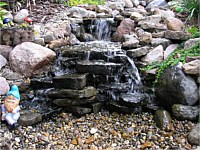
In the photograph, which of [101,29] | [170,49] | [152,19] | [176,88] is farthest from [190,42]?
[101,29]

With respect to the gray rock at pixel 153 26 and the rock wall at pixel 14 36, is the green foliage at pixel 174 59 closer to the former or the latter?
the gray rock at pixel 153 26

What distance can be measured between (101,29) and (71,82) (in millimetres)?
2320

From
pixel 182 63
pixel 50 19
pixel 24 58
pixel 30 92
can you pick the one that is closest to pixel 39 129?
pixel 30 92

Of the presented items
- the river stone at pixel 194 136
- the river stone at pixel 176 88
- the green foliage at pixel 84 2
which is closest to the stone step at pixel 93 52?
the river stone at pixel 176 88

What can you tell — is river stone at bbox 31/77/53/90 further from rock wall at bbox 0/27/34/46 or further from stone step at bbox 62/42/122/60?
rock wall at bbox 0/27/34/46

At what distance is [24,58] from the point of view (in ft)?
14.0

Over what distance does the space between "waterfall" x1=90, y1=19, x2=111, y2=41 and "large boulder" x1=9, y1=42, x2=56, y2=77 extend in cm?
163

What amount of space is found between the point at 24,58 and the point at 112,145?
2169mm

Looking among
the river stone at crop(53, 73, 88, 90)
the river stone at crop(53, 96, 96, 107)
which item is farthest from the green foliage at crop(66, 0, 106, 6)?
the river stone at crop(53, 96, 96, 107)

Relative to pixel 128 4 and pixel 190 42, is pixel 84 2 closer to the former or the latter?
pixel 128 4

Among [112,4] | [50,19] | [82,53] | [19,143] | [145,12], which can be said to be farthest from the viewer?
[112,4]

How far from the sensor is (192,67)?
10.8 feet

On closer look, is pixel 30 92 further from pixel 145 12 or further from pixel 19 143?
pixel 145 12

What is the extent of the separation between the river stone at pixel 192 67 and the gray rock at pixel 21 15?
3449 millimetres
